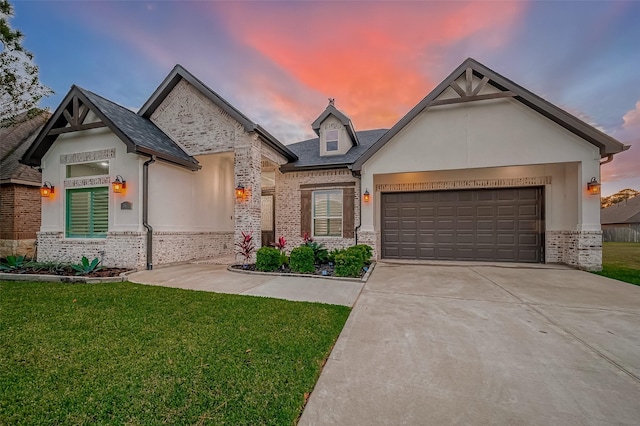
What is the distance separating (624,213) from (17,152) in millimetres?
53931

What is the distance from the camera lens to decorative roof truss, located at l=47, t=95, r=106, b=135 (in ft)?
27.3

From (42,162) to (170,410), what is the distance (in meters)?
11.8

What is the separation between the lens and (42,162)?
9250 mm

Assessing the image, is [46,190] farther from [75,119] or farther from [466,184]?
[466,184]

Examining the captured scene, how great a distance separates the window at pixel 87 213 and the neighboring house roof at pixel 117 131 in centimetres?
195

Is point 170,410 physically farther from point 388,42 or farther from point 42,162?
point 42,162

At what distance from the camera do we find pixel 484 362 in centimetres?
273

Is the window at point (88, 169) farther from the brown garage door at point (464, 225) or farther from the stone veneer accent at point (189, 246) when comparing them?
the brown garage door at point (464, 225)

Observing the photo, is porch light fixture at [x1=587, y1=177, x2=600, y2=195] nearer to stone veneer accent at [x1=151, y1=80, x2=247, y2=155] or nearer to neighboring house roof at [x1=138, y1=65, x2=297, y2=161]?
neighboring house roof at [x1=138, y1=65, x2=297, y2=161]

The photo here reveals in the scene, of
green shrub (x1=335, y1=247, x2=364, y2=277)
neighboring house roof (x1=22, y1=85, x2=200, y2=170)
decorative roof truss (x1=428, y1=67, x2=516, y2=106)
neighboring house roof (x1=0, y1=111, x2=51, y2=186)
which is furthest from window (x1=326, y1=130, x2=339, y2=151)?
neighboring house roof (x1=0, y1=111, x2=51, y2=186)

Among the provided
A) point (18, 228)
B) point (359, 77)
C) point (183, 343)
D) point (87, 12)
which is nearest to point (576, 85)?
point (359, 77)

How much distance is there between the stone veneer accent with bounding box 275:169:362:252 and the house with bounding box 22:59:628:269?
91 millimetres

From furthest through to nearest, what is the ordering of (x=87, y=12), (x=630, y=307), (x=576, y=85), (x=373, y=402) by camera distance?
(x=576, y=85) < (x=87, y=12) < (x=630, y=307) < (x=373, y=402)

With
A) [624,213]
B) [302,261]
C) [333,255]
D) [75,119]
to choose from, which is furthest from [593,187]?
[624,213]
